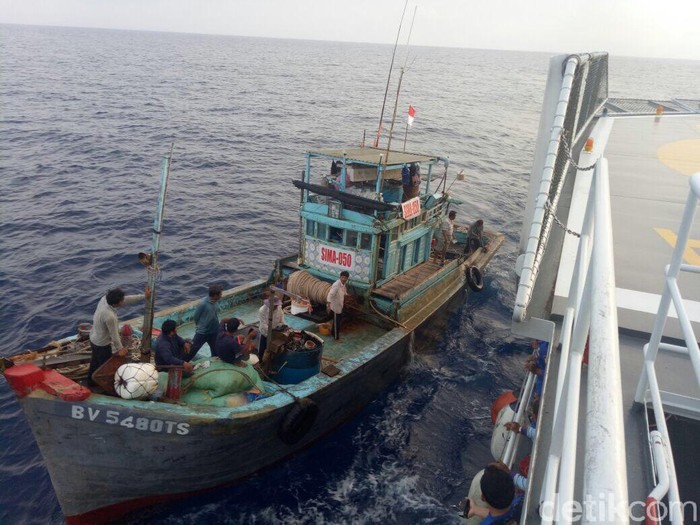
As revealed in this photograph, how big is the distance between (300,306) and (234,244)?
1026 cm

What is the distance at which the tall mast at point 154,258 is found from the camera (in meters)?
7.90

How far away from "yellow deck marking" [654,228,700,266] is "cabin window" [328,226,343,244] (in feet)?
23.0

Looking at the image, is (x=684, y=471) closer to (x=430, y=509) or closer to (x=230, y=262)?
(x=430, y=509)

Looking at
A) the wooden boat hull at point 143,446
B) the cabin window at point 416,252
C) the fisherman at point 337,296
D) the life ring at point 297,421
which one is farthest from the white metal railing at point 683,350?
the cabin window at point 416,252

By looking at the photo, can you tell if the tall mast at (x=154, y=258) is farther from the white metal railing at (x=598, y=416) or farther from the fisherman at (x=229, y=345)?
the white metal railing at (x=598, y=416)

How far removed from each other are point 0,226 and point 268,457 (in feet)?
59.3

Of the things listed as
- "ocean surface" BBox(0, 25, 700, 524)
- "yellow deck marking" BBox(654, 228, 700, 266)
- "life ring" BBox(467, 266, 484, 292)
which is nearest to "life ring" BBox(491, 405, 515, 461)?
"ocean surface" BBox(0, 25, 700, 524)

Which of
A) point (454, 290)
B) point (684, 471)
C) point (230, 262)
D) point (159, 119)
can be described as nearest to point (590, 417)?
point (684, 471)

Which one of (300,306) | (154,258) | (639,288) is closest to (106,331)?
(154,258)

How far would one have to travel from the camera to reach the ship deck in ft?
14.4

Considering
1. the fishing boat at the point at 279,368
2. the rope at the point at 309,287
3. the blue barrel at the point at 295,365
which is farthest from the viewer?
the rope at the point at 309,287

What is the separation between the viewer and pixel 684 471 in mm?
4863

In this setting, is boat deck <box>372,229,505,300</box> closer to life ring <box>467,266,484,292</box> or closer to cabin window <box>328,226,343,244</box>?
life ring <box>467,266,484,292</box>

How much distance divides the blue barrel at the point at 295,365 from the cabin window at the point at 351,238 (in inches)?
132
